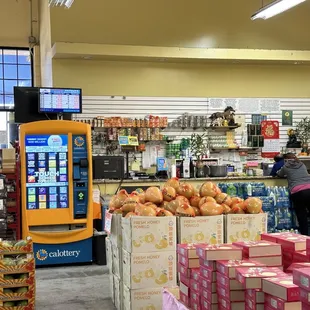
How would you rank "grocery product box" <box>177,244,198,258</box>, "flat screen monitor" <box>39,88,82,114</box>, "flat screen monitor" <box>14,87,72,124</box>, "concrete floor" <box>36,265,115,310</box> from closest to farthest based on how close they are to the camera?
"grocery product box" <box>177,244,198,258</box>
"concrete floor" <box>36,265,115,310</box>
"flat screen monitor" <box>39,88,82,114</box>
"flat screen monitor" <box>14,87,72,124</box>

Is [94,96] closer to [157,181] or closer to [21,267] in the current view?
[157,181]

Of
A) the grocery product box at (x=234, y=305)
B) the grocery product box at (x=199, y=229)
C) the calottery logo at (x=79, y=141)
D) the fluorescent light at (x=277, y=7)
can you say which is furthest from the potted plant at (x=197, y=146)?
the grocery product box at (x=234, y=305)

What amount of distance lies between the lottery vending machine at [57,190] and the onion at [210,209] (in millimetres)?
2933

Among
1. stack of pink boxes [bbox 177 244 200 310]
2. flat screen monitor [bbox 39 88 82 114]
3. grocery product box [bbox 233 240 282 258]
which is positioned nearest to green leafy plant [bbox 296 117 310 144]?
flat screen monitor [bbox 39 88 82 114]

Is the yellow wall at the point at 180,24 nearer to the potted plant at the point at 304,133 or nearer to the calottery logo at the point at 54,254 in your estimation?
the potted plant at the point at 304,133

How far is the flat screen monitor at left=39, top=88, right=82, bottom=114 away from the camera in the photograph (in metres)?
7.17

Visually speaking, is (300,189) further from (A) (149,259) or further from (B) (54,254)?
(A) (149,259)

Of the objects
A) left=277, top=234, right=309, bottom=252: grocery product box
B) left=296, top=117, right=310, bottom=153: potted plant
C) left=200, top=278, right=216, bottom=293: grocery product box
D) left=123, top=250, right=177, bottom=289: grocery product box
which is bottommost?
left=123, top=250, right=177, bottom=289: grocery product box

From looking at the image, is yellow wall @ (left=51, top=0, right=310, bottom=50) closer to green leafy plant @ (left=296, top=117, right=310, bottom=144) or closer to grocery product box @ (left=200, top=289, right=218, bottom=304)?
→ green leafy plant @ (left=296, top=117, right=310, bottom=144)

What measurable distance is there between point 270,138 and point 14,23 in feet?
21.3

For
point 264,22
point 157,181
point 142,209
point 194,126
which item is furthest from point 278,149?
point 142,209

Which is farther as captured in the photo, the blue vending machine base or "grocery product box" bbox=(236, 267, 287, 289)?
the blue vending machine base

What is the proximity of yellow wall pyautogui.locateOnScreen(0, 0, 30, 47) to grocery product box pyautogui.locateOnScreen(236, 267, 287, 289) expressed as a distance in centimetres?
991

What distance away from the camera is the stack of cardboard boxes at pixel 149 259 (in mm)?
4074
